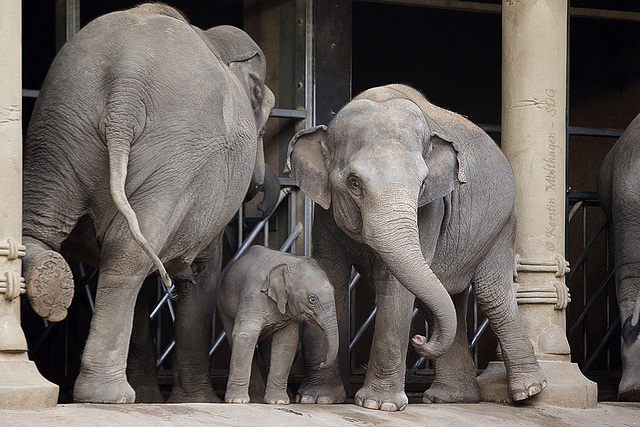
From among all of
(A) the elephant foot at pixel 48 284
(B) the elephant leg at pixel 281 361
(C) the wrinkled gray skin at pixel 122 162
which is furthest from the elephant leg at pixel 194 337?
(A) the elephant foot at pixel 48 284

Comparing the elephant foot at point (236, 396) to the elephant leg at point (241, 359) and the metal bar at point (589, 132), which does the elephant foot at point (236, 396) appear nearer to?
the elephant leg at point (241, 359)

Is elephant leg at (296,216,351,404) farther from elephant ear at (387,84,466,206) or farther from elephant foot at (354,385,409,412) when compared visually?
elephant ear at (387,84,466,206)

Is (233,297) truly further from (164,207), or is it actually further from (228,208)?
(164,207)

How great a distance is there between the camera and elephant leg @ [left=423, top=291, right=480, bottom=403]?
22.0ft

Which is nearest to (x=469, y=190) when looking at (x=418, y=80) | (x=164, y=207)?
(x=164, y=207)

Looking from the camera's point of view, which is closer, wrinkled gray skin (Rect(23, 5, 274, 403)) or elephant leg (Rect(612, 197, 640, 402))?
wrinkled gray skin (Rect(23, 5, 274, 403))

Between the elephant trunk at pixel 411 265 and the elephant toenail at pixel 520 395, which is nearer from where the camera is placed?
the elephant trunk at pixel 411 265

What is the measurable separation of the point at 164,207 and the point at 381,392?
1.43m

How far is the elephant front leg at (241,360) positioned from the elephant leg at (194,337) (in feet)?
1.72

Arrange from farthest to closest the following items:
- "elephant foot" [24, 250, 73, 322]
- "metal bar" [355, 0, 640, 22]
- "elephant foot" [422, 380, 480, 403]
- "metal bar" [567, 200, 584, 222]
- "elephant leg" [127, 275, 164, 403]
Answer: "metal bar" [567, 200, 584, 222], "metal bar" [355, 0, 640, 22], "elephant foot" [422, 380, 480, 403], "elephant leg" [127, 275, 164, 403], "elephant foot" [24, 250, 73, 322]

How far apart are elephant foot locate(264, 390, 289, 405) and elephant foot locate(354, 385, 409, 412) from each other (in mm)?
357

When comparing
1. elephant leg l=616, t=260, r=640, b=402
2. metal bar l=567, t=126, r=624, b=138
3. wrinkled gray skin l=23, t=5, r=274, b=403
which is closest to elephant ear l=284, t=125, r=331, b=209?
wrinkled gray skin l=23, t=5, r=274, b=403

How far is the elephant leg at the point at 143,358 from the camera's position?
6457mm

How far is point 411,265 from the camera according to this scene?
17.5ft
